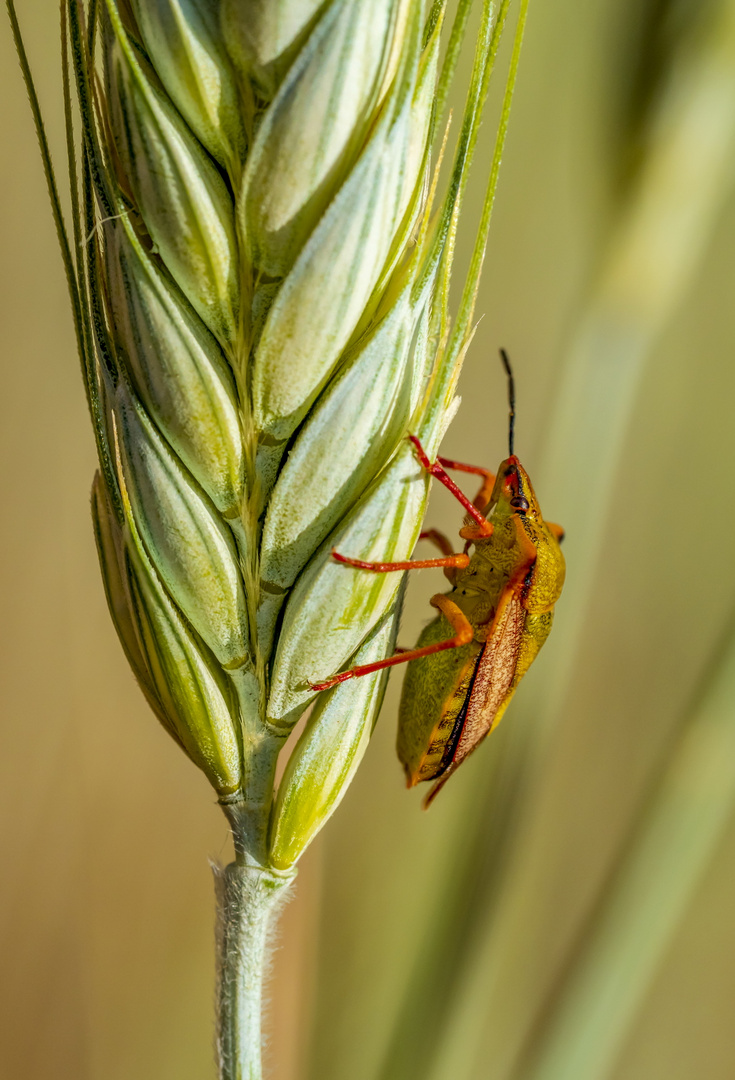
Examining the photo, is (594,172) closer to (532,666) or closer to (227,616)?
(532,666)

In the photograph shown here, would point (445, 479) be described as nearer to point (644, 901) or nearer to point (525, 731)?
point (525, 731)

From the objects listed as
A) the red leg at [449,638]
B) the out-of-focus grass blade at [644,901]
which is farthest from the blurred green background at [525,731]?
the red leg at [449,638]

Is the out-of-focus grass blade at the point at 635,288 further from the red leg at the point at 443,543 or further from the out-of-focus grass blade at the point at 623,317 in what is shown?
the red leg at the point at 443,543

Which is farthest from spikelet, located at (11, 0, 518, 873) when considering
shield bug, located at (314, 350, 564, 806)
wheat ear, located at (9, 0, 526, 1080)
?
shield bug, located at (314, 350, 564, 806)

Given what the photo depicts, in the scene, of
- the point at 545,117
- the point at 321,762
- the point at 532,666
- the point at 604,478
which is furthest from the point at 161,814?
the point at 545,117

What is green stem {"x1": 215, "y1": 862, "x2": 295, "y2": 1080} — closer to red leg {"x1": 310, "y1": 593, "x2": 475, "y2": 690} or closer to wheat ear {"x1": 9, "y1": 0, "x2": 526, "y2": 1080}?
wheat ear {"x1": 9, "y1": 0, "x2": 526, "y2": 1080}

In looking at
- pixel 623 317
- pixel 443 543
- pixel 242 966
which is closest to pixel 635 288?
pixel 623 317

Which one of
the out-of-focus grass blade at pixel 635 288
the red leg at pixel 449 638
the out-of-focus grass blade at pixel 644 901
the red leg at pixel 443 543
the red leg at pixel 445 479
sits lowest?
the out-of-focus grass blade at pixel 644 901
